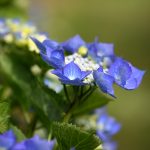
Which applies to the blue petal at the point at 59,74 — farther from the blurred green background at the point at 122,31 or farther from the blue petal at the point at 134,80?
the blurred green background at the point at 122,31

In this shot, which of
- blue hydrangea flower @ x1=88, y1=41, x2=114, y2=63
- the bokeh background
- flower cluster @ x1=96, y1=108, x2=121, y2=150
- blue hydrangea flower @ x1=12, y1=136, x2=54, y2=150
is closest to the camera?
blue hydrangea flower @ x1=12, y1=136, x2=54, y2=150

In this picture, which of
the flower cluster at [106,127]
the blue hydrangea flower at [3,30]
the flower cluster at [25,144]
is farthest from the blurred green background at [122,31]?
the flower cluster at [25,144]

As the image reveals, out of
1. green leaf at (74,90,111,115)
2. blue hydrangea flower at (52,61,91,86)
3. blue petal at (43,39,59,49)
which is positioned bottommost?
green leaf at (74,90,111,115)

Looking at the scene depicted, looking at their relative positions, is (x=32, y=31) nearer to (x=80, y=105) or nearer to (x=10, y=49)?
(x=10, y=49)

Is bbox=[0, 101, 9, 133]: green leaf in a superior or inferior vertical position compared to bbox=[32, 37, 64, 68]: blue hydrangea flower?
inferior

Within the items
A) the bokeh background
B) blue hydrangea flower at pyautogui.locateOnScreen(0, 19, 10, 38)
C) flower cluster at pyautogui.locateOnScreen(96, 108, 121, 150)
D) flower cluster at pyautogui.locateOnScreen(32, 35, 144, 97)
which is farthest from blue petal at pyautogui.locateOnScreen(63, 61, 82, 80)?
the bokeh background

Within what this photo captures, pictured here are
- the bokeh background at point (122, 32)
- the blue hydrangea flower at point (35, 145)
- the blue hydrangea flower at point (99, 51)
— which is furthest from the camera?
the bokeh background at point (122, 32)

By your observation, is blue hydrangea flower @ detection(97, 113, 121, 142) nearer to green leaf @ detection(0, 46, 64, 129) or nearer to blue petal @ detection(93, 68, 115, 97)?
green leaf @ detection(0, 46, 64, 129)

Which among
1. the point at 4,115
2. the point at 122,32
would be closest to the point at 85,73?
the point at 4,115
